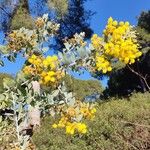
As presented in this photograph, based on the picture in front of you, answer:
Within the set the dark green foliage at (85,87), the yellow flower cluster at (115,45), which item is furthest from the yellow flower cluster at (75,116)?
the dark green foliage at (85,87)

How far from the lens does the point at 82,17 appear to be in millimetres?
18453

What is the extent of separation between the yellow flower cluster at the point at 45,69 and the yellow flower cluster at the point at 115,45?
0.58ft

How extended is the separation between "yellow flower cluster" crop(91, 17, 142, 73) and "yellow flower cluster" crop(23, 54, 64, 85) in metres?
0.18

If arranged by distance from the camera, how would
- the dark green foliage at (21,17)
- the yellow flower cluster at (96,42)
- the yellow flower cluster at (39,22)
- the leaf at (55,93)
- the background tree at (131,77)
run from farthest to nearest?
the background tree at (131,77), the dark green foliage at (21,17), the yellow flower cluster at (39,22), the leaf at (55,93), the yellow flower cluster at (96,42)

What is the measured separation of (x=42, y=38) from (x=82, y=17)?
15929 millimetres

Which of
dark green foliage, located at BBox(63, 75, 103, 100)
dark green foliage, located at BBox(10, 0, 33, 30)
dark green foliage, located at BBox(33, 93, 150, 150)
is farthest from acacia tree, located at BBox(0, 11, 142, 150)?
dark green foliage, located at BBox(63, 75, 103, 100)

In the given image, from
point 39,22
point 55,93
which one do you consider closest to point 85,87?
point 39,22

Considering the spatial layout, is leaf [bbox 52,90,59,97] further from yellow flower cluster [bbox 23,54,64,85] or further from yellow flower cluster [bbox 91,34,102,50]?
yellow flower cluster [bbox 91,34,102,50]

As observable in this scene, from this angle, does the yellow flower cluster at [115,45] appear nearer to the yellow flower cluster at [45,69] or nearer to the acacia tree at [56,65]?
the acacia tree at [56,65]

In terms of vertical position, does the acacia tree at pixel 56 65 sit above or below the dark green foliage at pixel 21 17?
below

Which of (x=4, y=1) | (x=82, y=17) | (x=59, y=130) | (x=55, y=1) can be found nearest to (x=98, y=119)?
(x=59, y=130)

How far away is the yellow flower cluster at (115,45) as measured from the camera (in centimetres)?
215

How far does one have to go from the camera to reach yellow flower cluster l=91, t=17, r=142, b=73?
2.15 meters

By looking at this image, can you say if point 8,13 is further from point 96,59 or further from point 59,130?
point 96,59
